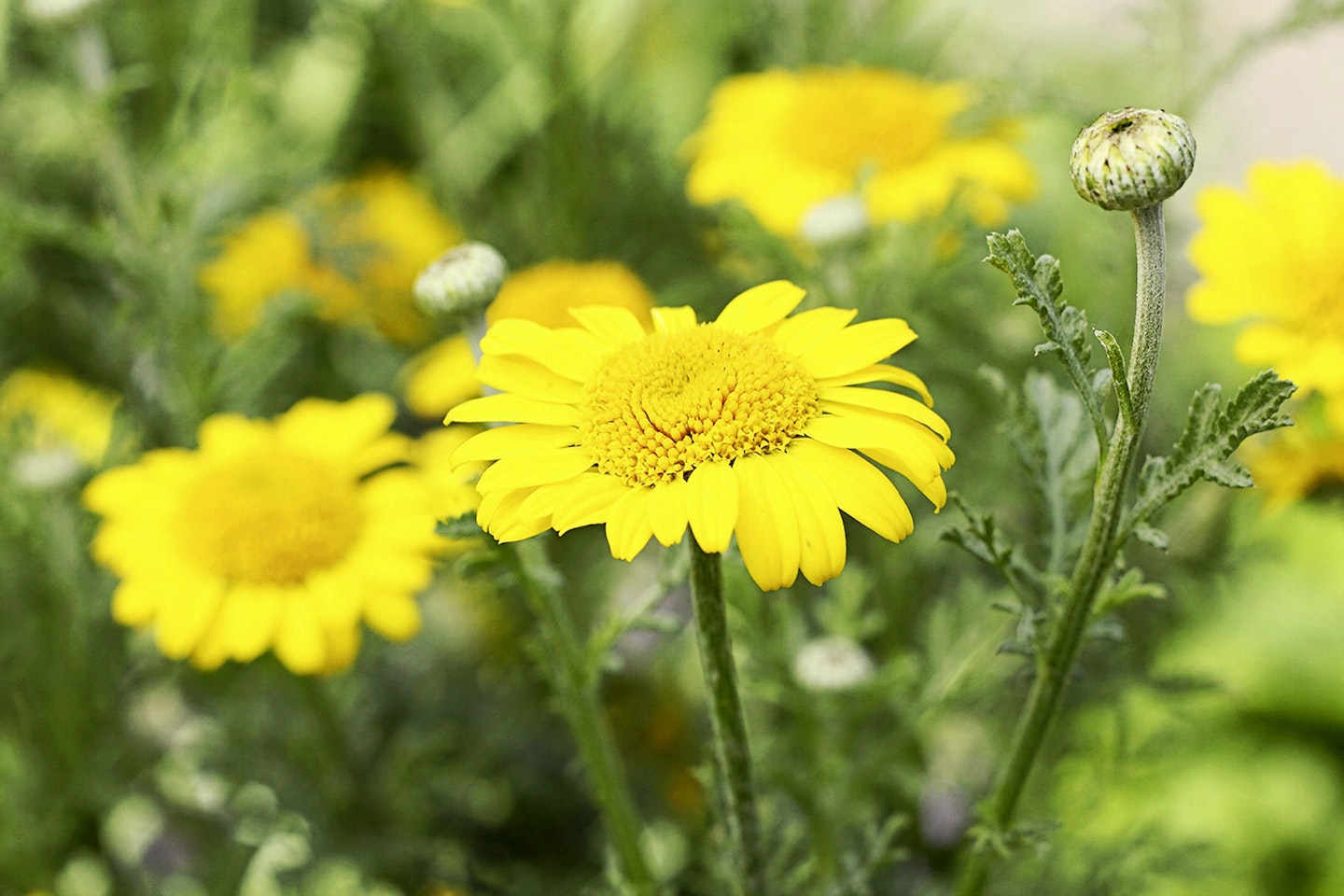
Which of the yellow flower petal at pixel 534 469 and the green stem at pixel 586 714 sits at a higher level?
the yellow flower petal at pixel 534 469

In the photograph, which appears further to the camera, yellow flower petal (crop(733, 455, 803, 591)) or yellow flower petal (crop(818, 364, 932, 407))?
yellow flower petal (crop(818, 364, 932, 407))

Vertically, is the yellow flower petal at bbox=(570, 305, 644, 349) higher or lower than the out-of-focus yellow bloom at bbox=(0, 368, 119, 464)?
lower

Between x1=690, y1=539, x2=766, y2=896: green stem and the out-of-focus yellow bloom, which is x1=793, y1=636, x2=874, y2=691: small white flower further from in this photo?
the out-of-focus yellow bloom

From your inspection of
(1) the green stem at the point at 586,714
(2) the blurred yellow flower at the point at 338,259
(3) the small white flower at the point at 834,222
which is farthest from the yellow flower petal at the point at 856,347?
(2) the blurred yellow flower at the point at 338,259

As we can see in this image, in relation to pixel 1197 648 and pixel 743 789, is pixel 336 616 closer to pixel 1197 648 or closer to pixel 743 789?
pixel 743 789

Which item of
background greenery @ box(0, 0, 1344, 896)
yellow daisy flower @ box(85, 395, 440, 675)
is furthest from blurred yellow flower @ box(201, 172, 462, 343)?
yellow daisy flower @ box(85, 395, 440, 675)

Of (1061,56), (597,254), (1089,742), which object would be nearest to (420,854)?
(1089,742)

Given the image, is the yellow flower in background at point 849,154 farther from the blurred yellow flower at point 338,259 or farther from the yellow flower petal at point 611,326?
the yellow flower petal at point 611,326
